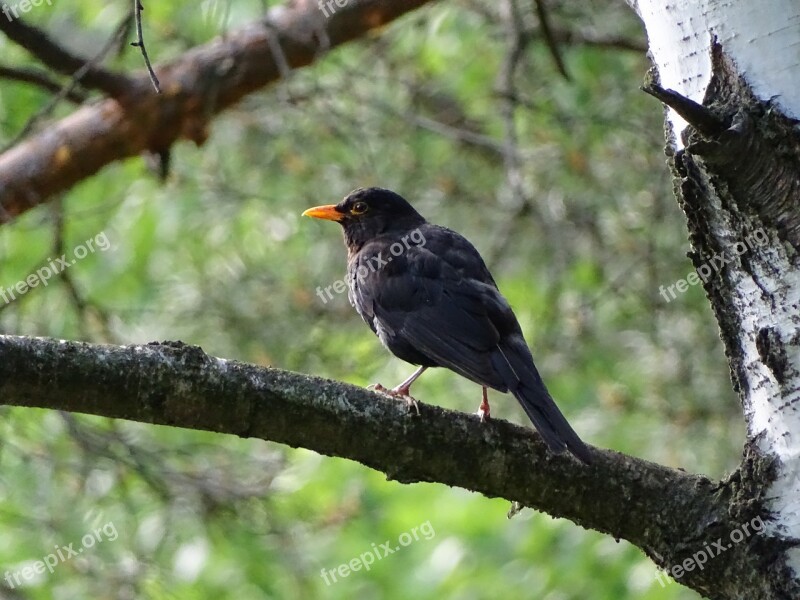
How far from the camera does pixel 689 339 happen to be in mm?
6871

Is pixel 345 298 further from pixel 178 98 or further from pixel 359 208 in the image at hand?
pixel 178 98

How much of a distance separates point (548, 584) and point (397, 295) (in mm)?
1714

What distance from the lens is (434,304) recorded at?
14.8ft

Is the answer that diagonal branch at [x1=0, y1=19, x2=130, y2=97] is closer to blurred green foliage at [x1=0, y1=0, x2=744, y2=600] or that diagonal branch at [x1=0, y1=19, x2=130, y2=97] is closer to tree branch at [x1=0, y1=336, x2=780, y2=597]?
blurred green foliage at [x1=0, y1=0, x2=744, y2=600]

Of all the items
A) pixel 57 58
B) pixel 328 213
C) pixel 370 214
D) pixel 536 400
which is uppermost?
pixel 57 58

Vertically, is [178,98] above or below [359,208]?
above

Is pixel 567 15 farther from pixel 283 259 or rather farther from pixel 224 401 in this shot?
pixel 224 401


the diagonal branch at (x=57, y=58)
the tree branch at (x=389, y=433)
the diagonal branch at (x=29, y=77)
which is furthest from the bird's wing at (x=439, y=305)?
the diagonal branch at (x=29, y=77)

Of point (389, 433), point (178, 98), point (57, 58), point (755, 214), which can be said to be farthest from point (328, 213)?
point (755, 214)

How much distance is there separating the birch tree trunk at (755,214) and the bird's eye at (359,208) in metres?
2.62

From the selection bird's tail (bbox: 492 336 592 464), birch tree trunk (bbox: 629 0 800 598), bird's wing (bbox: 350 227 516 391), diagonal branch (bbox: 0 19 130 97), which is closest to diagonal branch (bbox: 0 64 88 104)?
diagonal branch (bbox: 0 19 130 97)

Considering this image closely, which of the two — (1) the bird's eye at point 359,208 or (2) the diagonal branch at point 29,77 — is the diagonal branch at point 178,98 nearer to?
(2) the diagonal branch at point 29,77

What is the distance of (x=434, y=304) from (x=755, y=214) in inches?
73.3

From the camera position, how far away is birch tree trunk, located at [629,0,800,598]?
278 centimetres
